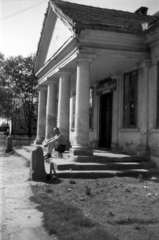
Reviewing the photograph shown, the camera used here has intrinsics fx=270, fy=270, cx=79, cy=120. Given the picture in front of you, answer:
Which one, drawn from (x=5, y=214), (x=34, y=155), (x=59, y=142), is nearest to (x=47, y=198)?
(x=5, y=214)

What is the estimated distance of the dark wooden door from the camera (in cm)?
1299

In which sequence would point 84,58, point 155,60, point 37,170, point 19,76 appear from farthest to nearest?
point 19,76
point 155,60
point 84,58
point 37,170

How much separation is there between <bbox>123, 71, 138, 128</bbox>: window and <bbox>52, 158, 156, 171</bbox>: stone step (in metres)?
2.10

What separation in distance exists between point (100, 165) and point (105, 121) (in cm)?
539

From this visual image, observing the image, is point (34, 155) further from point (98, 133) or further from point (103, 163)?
point (98, 133)

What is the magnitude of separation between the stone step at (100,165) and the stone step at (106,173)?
1.15 feet

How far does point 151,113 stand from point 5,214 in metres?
6.48

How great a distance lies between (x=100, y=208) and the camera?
5027 mm

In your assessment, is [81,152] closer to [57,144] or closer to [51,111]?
[57,144]

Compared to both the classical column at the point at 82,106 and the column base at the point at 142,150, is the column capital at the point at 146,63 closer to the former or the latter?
the classical column at the point at 82,106

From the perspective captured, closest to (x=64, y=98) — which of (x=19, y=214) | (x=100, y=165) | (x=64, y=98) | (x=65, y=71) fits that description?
(x=64, y=98)

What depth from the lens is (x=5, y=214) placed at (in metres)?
4.65

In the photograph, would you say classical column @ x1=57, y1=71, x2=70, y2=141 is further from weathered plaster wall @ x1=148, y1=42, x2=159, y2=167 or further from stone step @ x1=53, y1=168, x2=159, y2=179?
stone step @ x1=53, y1=168, x2=159, y2=179

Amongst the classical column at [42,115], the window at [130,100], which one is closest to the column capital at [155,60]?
the window at [130,100]
